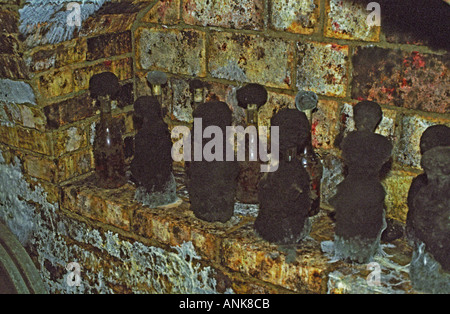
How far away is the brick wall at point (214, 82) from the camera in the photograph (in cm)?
155

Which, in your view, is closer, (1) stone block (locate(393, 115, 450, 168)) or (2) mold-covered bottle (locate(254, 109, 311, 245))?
(2) mold-covered bottle (locate(254, 109, 311, 245))

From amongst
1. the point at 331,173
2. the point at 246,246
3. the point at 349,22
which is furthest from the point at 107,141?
the point at 349,22

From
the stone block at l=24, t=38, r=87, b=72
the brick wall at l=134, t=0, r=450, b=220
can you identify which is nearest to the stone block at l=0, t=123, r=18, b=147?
the stone block at l=24, t=38, r=87, b=72

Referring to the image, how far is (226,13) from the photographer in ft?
6.04

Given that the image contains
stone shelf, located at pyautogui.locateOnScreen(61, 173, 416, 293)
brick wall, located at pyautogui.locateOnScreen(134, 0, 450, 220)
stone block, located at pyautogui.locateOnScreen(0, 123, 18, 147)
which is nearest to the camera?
stone shelf, located at pyautogui.locateOnScreen(61, 173, 416, 293)

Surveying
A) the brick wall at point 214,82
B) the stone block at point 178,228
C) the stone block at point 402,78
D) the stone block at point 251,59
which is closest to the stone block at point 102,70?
the brick wall at point 214,82

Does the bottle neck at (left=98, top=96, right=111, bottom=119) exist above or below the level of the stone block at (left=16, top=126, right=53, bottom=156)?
above

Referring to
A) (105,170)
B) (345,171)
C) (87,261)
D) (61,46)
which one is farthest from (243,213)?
(61,46)

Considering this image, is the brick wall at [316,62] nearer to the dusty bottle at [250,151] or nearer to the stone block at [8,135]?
the dusty bottle at [250,151]

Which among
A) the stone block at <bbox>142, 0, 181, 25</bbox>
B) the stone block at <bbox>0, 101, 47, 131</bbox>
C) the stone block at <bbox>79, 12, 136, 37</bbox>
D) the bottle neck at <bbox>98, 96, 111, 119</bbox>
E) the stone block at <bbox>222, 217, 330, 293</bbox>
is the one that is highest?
the stone block at <bbox>142, 0, 181, 25</bbox>

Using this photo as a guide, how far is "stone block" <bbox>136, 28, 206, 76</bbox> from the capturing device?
6.39ft

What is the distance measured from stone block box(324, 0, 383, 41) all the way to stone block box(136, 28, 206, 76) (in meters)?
0.47

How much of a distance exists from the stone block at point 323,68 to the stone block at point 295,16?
0.05 metres

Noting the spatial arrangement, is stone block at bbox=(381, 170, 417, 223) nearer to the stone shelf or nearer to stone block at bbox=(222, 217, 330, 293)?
the stone shelf
